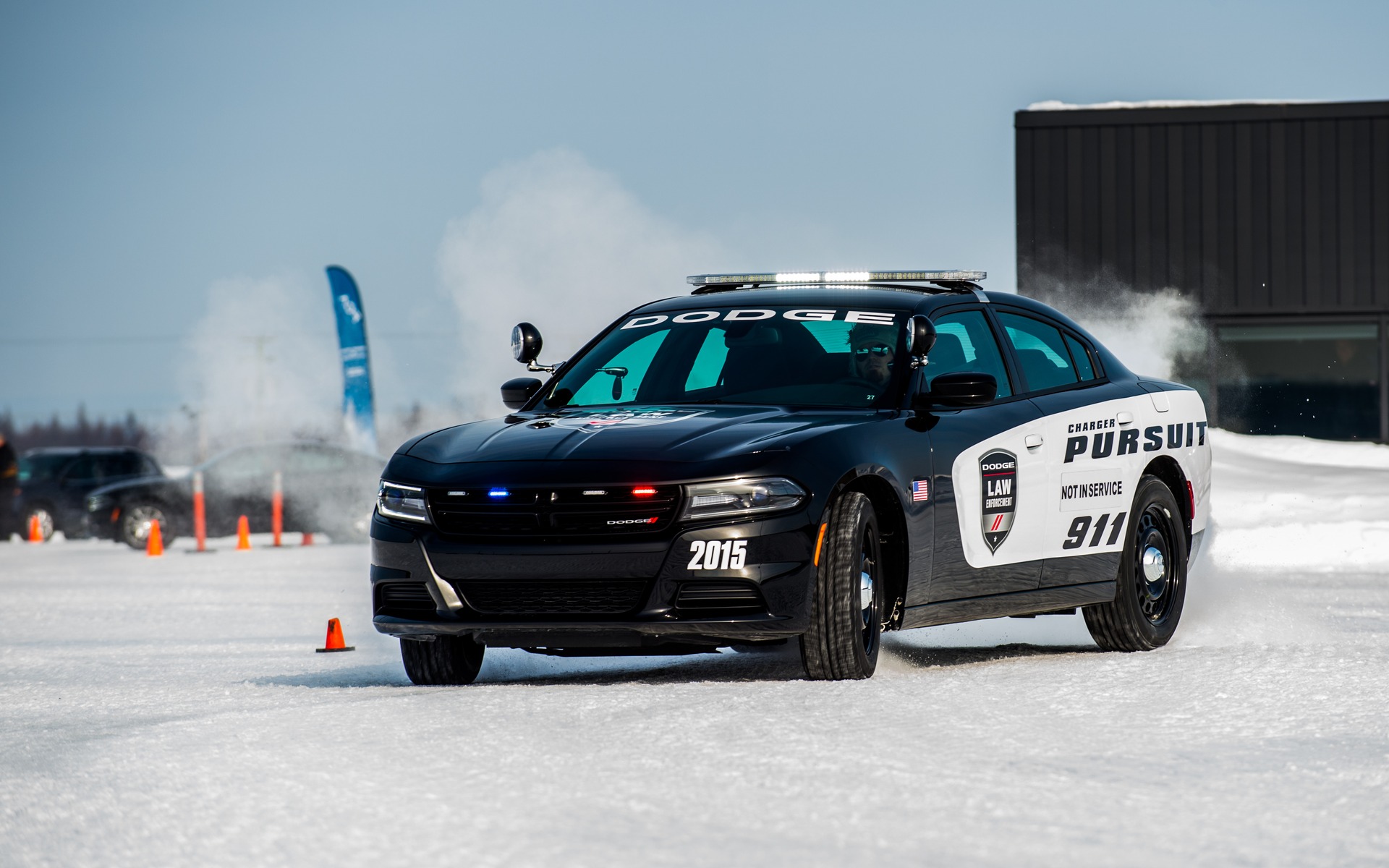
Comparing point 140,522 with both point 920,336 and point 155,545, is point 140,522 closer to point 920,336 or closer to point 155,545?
point 155,545

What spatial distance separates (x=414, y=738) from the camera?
5.86m

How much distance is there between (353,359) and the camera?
92.5ft

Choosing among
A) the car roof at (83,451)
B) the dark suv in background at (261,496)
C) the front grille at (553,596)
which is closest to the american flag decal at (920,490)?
the front grille at (553,596)

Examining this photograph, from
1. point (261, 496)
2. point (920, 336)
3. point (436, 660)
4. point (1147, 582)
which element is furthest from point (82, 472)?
point (920, 336)

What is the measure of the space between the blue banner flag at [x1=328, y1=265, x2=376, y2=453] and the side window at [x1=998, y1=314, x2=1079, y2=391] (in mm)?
19266

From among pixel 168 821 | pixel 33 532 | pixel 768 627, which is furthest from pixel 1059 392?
pixel 33 532

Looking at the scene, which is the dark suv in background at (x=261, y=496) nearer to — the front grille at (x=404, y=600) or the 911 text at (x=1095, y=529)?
the 911 text at (x=1095, y=529)

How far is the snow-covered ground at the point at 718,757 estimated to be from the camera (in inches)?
176

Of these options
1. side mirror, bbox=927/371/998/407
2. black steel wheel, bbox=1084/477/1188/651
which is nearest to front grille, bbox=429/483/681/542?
side mirror, bbox=927/371/998/407

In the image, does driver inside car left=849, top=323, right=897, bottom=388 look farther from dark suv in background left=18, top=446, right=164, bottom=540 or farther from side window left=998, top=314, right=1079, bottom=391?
dark suv in background left=18, top=446, right=164, bottom=540

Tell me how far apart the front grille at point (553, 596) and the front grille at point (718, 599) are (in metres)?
0.15

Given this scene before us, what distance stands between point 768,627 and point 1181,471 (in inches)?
142

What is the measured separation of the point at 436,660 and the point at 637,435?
129 centimetres

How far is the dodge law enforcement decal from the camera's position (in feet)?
26.3
